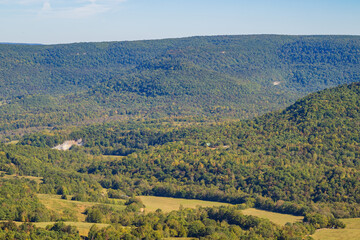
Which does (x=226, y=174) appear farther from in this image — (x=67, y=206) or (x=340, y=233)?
(x=67, y=206)

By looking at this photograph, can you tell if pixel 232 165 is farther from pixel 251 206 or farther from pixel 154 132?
pixel 154 132

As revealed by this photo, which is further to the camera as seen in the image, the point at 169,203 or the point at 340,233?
the point at 169,203

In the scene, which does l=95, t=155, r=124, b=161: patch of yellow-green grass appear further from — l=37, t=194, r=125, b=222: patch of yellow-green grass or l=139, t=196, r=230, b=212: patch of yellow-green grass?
l=37, t=194, r=125, b=222: patch of yellow-green grass

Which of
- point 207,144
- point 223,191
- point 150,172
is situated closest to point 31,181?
point 150,172

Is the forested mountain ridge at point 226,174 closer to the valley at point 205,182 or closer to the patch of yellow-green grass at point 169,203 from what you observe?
the valley at point 205,182

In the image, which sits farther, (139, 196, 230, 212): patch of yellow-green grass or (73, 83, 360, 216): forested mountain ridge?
(73, 83, 360, 216): forested mountain ridge

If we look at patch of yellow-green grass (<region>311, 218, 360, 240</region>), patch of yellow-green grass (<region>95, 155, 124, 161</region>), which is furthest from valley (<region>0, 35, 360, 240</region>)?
patch of yellow-green grass (<region>95, 155, 124, 161</region>)

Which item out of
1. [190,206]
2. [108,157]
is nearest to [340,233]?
[190,206]
